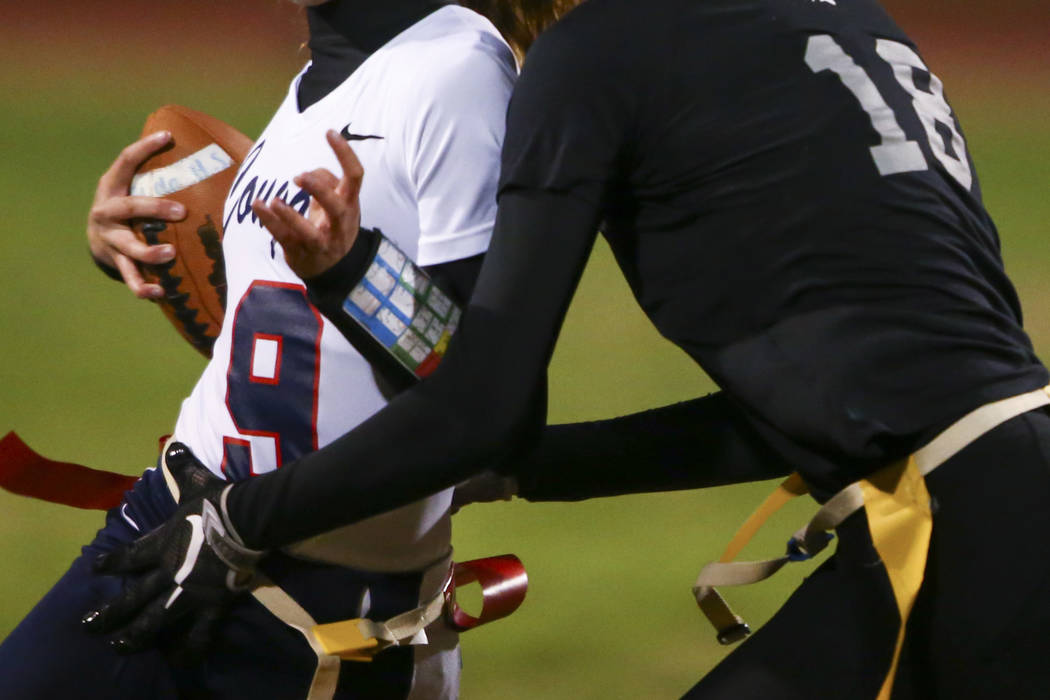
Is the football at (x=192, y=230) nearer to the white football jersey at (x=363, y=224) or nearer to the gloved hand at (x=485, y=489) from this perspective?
the white football jersey at (x=363, y=224)

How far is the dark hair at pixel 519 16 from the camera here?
5.66 ft

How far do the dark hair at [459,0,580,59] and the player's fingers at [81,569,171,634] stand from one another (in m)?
0.78

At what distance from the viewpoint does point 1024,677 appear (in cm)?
131

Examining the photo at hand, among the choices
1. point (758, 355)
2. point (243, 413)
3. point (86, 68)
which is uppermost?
point (758, 355)

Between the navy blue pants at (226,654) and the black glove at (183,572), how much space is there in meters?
0.03

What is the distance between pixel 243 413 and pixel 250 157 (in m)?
0.33

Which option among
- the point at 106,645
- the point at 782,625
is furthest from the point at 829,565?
the point at 106,645

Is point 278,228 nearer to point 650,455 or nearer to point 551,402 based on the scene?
point 650,455

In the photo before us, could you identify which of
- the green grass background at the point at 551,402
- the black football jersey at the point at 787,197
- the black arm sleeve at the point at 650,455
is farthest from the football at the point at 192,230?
the green grass background at the point at 551,402

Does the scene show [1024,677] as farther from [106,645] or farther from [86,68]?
[86,68]

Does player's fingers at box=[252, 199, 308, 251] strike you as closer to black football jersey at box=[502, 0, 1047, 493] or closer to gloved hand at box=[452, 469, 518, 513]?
black football jersey at box=[502, 0, 1047, 493]

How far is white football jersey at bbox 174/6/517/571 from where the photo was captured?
1.48 metres

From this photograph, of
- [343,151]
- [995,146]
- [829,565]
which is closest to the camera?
[343,151]

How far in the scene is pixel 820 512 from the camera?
1392 mm
